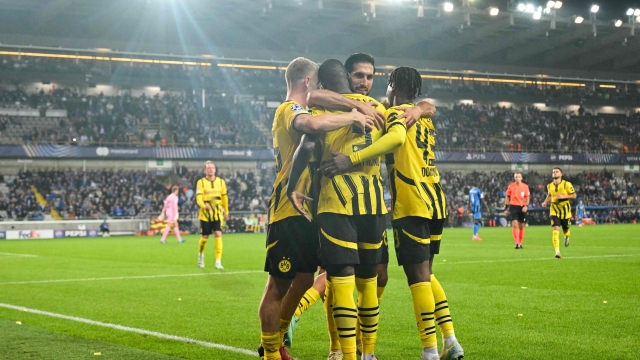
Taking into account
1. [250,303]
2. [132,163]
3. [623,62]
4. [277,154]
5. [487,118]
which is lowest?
[250,303]

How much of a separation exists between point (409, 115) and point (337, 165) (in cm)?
90

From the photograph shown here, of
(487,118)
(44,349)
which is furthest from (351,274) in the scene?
(487,118)

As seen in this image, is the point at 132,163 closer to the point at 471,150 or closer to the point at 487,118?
the point at 471,150

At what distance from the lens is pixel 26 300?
10234 mm

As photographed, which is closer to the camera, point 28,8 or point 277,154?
point 277,154

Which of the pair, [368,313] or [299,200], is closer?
[368,313]

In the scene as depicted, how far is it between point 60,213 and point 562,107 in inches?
1737

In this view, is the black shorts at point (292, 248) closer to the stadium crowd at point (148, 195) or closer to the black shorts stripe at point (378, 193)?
the black shorts stripe at point (378, 193)

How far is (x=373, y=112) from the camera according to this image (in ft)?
16.7

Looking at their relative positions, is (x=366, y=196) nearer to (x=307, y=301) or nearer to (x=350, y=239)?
(x=350, y=239)

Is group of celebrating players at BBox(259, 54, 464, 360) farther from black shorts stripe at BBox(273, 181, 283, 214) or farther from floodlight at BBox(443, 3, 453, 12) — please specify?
floodlight at BBox(443, 3, 453, 12)

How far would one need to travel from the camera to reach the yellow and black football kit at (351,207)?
4.86m

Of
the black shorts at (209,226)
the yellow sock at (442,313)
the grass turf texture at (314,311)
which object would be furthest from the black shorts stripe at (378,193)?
the black shorts at (209,226)

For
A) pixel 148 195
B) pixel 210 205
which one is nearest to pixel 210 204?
pixel 210 205
